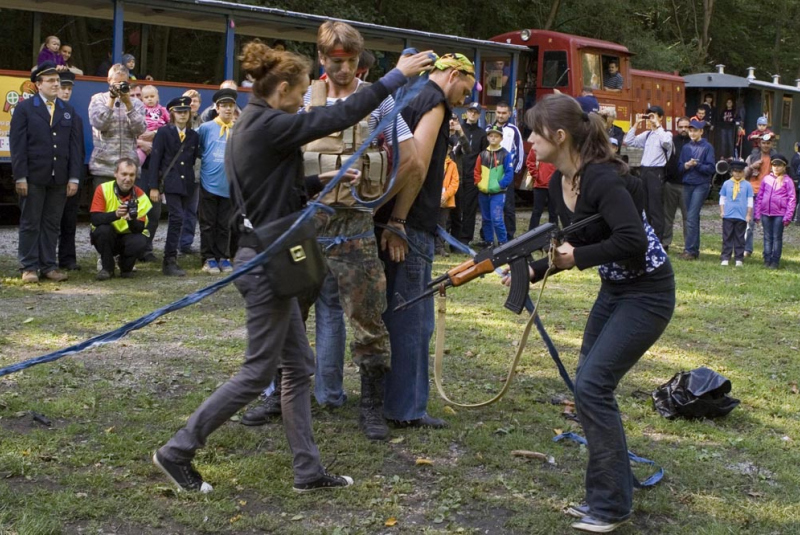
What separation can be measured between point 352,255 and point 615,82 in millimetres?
18803

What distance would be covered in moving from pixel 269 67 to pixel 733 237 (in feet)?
35.5

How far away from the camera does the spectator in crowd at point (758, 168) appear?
14.6 m

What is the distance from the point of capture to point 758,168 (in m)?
16.1

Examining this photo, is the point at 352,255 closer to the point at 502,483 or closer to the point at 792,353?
the point at 502,483

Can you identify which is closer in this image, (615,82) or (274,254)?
(274,254)

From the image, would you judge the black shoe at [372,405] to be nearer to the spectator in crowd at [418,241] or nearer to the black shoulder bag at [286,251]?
the spectator in crowd at [418,241]

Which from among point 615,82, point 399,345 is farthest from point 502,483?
point 615,82

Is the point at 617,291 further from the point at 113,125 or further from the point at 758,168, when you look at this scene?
the point at 758,168

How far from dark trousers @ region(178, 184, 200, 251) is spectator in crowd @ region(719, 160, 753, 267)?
7.07m

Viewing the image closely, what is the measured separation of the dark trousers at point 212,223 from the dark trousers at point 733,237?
693cm

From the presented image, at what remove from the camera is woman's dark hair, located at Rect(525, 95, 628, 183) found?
4105 millimetres

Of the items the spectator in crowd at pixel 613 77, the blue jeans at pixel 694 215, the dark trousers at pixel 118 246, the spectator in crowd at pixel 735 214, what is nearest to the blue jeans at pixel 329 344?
the dark trousers at pixel 118 246

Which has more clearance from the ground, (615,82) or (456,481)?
(615,82)

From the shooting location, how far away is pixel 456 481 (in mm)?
4762
